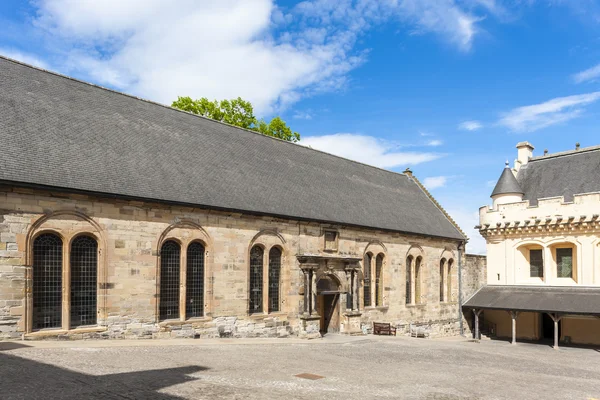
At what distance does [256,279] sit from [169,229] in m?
4.67

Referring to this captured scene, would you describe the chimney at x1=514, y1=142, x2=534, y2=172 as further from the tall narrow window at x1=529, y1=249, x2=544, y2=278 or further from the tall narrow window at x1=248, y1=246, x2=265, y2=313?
the tall narrow window at x1=248, y1=246, x2=265, y2=313

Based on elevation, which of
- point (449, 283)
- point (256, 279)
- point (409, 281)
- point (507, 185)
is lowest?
point (449, 283)

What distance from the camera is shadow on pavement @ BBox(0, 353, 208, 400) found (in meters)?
9.50

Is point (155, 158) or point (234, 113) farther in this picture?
point (234, 113)

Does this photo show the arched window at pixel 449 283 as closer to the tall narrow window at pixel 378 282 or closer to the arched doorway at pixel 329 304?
the tall narrow window at pixel 378 282

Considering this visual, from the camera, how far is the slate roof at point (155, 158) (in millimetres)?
16469

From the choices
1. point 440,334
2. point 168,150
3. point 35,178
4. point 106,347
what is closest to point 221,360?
point 106,347

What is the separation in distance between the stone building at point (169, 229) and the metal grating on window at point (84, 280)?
0.04 meters

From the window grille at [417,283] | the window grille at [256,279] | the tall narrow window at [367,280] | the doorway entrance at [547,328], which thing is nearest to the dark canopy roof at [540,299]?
the doorway entrance at [547,328]

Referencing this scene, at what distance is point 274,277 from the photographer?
Result: 22141mm

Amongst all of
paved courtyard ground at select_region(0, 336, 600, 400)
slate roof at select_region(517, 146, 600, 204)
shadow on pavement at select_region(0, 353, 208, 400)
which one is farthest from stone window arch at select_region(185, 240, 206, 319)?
slate roof at select_region(517, 146, 600, 204)

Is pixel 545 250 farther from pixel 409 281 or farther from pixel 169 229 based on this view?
pixel 169 229

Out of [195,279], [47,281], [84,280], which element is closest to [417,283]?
[195,279]

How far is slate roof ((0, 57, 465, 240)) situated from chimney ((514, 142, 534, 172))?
892 cm
